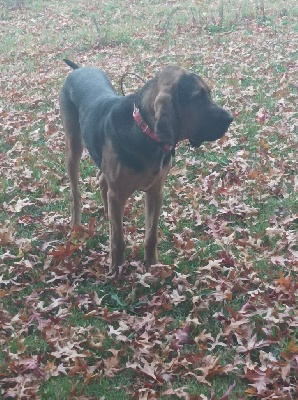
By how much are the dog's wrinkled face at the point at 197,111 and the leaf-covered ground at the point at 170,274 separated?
145 cm

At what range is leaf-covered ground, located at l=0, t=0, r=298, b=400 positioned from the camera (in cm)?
379

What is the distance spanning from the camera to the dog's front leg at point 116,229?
4.89 metres

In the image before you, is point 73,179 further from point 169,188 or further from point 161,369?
point 161,369

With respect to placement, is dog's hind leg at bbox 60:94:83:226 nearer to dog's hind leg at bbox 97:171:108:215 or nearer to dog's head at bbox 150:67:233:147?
dog's hind leg at bbox 97:171:108:215

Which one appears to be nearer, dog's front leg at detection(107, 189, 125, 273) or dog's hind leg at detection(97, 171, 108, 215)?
dog's front leg at detection(107, 189, 125, 273)

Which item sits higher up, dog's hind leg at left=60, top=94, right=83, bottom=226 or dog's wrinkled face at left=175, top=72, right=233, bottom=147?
dog's wrinkled face at left=175, top=72, right=233, bottom=147

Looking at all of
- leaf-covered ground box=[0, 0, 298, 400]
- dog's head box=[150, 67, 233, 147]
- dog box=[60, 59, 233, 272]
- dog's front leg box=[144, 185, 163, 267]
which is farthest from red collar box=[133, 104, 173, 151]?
leaf-covered ground box=[0, 0, 298, 400]

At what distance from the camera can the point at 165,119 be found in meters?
4.08

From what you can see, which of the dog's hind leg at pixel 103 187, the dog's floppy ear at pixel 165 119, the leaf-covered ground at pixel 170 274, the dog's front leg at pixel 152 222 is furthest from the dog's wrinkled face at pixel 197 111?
the dog's hind leg at pixel 103 187

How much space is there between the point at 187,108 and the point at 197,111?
0.09 m

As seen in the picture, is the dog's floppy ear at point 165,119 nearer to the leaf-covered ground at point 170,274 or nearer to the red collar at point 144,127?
the red collar at point 144,127

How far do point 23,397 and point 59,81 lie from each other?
33.5ft

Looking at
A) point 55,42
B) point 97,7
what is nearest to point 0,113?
point 55,42

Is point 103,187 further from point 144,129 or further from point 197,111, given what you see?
point 197,111
